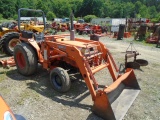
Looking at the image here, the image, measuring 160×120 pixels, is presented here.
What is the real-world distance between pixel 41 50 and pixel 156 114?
3535mm

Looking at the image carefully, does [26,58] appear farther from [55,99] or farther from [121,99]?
[121,99]

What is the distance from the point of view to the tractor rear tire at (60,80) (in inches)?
179

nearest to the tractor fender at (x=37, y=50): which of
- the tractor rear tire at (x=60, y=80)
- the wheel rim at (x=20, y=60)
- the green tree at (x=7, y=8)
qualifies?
the wheel rim at (x=20, y=60)

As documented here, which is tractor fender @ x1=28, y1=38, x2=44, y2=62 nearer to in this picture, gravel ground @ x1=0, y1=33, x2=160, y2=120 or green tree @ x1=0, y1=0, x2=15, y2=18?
gravel ground @ x1=0, y1=33, x2=160, y2=120

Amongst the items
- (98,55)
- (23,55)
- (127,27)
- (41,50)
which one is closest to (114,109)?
(98,55)

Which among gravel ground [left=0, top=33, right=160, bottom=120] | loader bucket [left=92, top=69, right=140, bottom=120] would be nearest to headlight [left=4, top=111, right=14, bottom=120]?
gravel ground [left=0, top=33, right=160, bottom=120]

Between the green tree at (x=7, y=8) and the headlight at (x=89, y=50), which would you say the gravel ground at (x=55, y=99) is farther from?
the green tree at (x=7, y=8)

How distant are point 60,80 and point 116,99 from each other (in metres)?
1.47

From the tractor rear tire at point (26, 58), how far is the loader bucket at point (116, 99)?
2589 mm

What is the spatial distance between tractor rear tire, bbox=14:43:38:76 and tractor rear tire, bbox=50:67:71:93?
1.02 m

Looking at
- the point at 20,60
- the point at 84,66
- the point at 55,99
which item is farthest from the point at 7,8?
the point at 84,66

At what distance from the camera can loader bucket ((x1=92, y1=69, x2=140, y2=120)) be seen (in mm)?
3625

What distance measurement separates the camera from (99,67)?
479 cm

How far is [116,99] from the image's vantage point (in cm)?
421
